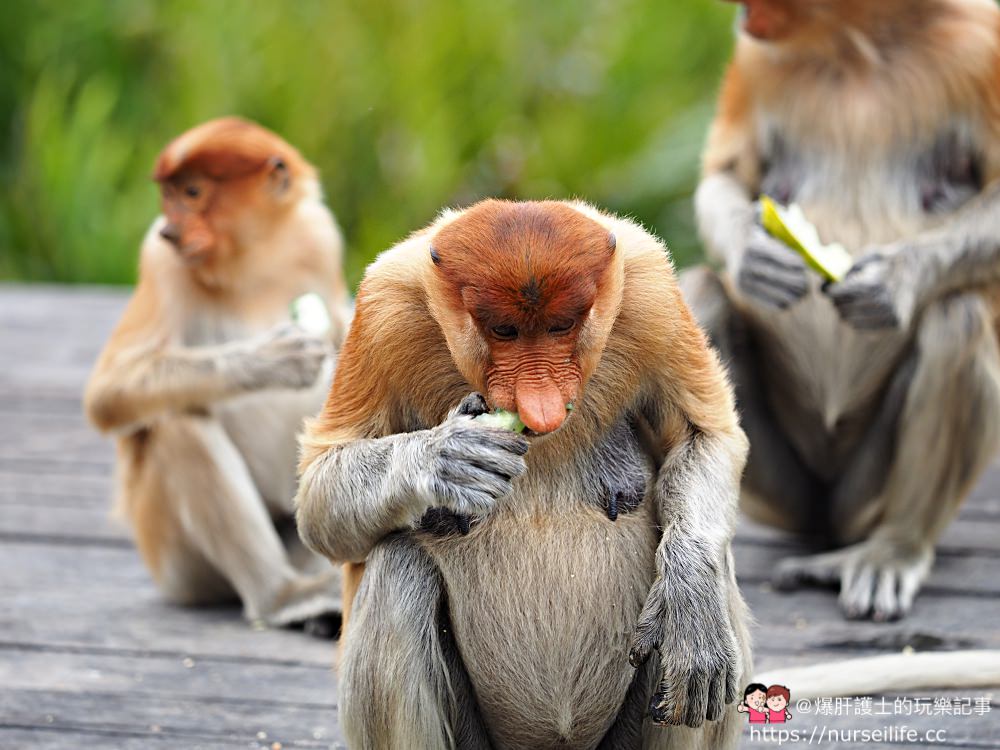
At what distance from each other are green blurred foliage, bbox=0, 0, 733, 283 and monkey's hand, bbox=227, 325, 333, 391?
13.1 ft

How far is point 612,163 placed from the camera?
28.6ft

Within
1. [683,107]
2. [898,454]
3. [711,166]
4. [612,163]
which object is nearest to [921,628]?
[898,454]

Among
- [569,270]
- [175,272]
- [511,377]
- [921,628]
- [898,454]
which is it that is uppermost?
[569,270]

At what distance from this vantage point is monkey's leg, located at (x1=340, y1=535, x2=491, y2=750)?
105 inches

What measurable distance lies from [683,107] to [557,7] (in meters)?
1.17

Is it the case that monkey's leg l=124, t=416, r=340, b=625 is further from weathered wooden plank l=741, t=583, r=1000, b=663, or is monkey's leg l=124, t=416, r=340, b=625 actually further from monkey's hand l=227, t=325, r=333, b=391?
weathered wooden plank l=741, t=583, r=1000, b=663

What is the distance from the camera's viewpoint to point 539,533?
107 inches

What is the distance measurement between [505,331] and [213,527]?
2.27 metres

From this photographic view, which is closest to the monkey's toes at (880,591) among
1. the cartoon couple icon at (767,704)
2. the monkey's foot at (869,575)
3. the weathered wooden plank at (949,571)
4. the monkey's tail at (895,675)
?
the monkey's foot at (869,575)

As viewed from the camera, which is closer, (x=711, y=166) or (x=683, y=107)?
(x=711, y=166)

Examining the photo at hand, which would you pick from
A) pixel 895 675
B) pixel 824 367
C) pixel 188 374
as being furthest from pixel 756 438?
pixel 188 374

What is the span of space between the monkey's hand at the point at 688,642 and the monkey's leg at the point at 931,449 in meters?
1.74

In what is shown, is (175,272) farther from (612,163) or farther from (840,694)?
(612,163)

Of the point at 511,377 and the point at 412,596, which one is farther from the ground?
the point at 511,377
